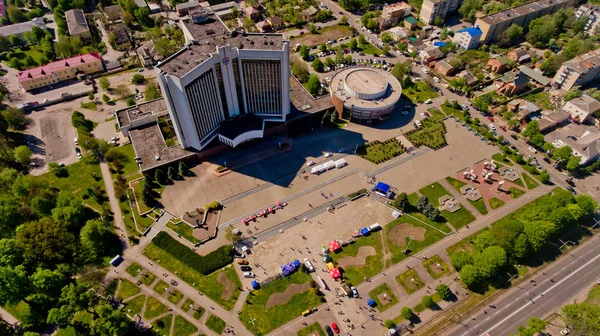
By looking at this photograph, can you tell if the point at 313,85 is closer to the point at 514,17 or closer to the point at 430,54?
the point at 430,54

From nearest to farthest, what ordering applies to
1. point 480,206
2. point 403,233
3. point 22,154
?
1. point 403,233
2. point 480,206
3. point 22,154

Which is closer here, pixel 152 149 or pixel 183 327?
pixel 183 327

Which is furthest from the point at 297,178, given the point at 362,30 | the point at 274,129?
the point at 362,30

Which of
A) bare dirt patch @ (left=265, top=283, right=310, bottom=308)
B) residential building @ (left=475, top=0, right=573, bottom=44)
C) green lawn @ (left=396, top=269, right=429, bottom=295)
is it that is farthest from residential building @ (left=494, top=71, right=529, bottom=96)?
bare dirt patch @ (left=265, top=283, right=310, bottom=308)

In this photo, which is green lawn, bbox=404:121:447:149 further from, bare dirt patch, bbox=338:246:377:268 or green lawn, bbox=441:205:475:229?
bare dirt patch, bbox=338:246:377:268

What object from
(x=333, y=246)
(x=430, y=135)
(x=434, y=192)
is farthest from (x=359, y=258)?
(x=430, y=135)

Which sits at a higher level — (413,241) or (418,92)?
(418,92)

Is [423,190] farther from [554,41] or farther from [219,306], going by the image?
[554,41]

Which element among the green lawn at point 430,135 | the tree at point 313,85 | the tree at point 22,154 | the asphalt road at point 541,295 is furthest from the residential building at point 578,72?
the tree at point 22,154
